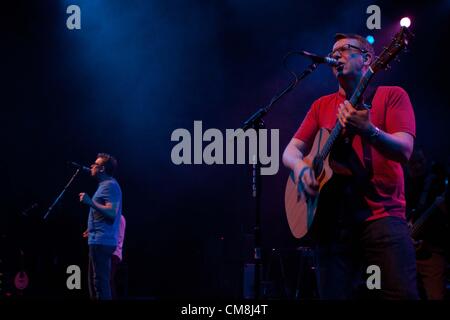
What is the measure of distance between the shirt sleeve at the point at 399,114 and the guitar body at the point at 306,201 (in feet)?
1.35

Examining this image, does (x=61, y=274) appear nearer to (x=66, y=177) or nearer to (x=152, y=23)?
(x=66, y=177)

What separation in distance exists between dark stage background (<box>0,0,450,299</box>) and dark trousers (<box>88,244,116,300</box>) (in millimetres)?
2723

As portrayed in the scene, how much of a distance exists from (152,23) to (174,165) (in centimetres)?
241

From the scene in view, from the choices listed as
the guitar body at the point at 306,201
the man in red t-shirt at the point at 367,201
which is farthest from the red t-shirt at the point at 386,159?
the guitar body at the point at 306,201

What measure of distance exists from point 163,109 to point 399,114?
676 cm

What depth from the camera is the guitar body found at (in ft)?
10.4

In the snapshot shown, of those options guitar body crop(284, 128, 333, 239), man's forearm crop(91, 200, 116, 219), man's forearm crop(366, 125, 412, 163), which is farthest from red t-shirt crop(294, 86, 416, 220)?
man's forearm crop(91, 200, 116, 219)

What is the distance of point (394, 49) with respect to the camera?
9.82 ft

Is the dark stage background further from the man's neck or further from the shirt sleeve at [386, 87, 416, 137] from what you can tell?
the shirt sleeve at [386, 87, 416, 137]

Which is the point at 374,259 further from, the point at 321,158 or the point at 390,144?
the point at 321,158

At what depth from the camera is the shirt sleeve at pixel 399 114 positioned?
2.96 m

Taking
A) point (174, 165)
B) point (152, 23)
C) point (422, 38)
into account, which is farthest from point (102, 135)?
point (422, 38)

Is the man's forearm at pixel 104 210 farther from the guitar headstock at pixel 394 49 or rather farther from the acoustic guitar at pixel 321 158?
the guitar headstock at pixel 394 49

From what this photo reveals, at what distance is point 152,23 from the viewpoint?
30.0 ft
